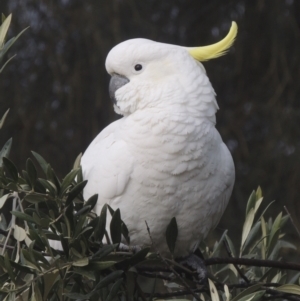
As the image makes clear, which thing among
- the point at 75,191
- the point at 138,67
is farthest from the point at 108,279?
the point at 138,67

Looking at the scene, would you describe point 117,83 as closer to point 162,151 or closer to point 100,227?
point 162,151

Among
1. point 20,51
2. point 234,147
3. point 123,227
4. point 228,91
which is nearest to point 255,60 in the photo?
point 228,91

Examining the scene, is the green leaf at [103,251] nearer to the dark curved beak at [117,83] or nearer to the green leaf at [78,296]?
the green leaf at [78,296]

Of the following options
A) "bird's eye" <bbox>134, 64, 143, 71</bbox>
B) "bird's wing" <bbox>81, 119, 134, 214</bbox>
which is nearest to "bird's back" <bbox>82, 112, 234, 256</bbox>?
"bird's wing" <bbox>81, 119, 134, 214</bbox>

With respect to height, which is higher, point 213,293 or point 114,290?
point 114,290

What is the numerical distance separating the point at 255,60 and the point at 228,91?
0.17 m

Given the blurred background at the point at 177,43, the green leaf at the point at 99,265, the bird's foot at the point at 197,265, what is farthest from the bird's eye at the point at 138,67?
the blurred background at the point at 177,43

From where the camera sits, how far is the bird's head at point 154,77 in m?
1.38

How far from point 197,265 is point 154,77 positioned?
1.36 ft

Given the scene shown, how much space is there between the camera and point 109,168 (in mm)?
1371

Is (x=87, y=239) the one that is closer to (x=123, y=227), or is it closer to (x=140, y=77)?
(x=123, y=227)

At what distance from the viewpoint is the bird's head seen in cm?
138

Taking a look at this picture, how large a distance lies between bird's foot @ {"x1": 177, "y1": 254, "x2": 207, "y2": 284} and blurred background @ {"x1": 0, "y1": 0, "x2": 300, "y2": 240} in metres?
1.35

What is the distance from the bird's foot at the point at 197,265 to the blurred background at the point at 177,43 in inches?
53.1
